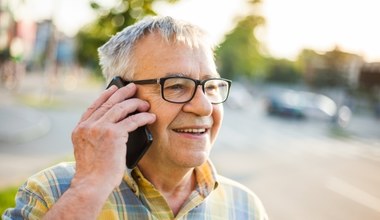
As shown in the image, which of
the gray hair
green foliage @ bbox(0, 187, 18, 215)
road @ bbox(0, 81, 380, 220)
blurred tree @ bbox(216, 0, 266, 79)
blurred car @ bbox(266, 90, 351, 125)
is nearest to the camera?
the gray hair

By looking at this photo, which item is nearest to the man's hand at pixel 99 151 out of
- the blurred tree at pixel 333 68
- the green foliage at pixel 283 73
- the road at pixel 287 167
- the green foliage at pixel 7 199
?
the green foliage at pixel 7 199

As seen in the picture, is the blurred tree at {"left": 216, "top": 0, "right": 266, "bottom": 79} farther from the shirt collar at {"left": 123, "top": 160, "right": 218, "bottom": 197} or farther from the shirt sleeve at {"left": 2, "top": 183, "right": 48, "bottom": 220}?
the shirt sleeve at {"left": 2, "top": 183, "right": 48, "bottom": 220}

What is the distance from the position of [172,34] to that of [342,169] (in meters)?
11.9

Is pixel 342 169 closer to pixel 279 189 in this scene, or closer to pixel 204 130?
pixel 279 189

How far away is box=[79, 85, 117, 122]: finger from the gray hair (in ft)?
0.54

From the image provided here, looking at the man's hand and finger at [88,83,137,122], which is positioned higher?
finger at [88,83,137,122]

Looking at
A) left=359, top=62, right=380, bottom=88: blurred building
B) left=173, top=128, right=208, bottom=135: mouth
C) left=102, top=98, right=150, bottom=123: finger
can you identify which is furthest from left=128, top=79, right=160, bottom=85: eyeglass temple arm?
left=359, top=62, right=380, bottom=88: blurred building

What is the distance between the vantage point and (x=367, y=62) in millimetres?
39281

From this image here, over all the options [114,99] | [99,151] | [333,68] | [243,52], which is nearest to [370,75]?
[333,68]

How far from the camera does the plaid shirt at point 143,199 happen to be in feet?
5.41

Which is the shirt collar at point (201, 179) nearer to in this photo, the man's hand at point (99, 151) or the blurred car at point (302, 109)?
the man's hand at point (99, 151)

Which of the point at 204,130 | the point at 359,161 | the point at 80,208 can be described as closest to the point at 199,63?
the point at 204,130

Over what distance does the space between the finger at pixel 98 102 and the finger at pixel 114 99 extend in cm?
1

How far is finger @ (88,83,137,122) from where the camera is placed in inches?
64.9
